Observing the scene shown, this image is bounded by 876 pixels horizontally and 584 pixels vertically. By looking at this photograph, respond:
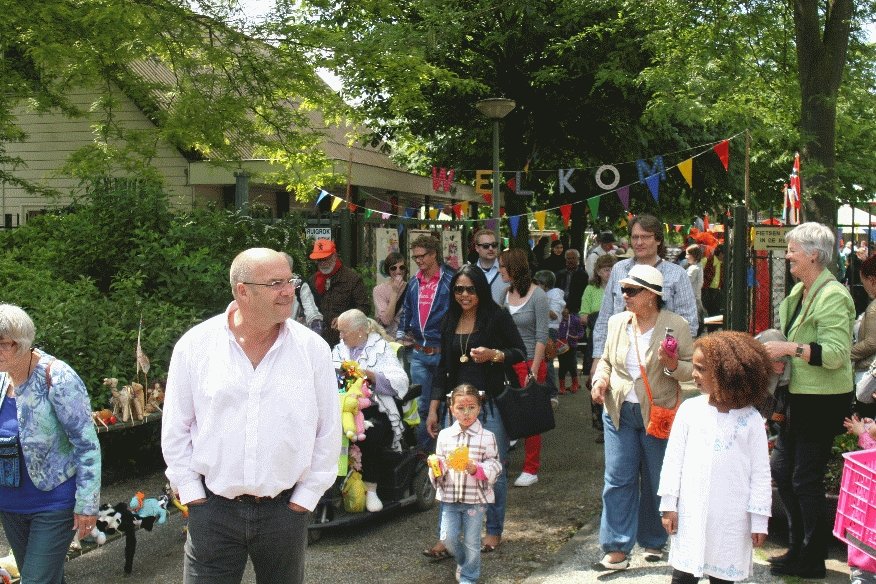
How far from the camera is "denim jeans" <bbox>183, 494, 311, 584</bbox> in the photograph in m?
3.62

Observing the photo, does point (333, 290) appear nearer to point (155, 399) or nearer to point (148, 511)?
point (155, 399)

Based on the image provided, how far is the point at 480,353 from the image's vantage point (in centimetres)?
636

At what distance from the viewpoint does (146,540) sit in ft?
22.9

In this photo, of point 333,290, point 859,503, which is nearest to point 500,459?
point 859,503

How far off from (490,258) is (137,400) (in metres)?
3.41

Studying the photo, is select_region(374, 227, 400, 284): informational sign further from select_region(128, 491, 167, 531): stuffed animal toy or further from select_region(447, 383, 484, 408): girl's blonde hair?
select_region(447, 383, 484, 408): girl's blonde hair

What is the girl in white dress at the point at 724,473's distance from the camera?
4305mm

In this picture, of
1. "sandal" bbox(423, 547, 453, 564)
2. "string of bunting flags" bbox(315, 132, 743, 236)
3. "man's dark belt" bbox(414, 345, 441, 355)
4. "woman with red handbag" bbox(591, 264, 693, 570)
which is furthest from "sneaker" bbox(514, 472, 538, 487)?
"string of bunting flags" bbox(315, 132, 743, 236)

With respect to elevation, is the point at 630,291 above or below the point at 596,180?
below

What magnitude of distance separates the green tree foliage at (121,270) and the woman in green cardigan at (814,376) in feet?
17.4

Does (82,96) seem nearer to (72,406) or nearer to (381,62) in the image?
(381,62)

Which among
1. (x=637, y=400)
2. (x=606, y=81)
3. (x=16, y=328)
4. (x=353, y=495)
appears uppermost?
(x=606, y=81)

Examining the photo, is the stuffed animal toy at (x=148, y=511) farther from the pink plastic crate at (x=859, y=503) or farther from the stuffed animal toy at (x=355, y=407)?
the pink plastic crate at (x=859, y=503)

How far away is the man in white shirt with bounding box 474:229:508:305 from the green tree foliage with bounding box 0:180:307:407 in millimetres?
2469
